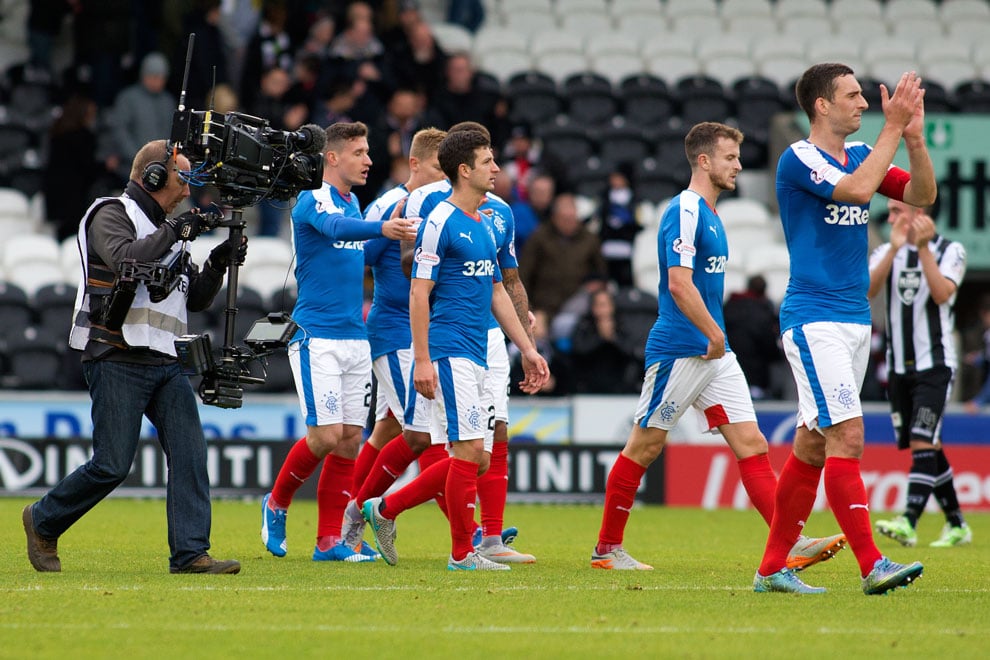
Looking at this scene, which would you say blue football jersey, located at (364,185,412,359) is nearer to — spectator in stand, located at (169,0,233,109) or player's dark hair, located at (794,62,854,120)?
player's dark hair, located at (794,62,854,120)

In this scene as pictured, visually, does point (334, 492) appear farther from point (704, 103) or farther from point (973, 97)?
point (973, 97)

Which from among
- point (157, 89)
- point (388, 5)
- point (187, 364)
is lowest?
point (187, 364)

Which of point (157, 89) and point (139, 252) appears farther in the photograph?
point (157, 89)

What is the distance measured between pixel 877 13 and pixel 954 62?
1743mm

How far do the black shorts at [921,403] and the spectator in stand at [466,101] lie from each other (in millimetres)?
8105

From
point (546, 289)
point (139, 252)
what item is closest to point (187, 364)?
point (139, 252)

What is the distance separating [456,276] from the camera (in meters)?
8.66

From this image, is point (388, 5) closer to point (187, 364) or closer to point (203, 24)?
point (203, 24)

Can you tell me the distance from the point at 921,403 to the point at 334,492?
456 centimetres

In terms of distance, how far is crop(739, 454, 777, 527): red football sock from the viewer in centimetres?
855

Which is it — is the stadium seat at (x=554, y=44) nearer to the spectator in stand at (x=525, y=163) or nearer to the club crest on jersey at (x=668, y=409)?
the spectator in stand at (x=525, y=163)

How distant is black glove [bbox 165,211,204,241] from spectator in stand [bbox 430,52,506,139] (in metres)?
10.9

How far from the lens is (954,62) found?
21734 mm

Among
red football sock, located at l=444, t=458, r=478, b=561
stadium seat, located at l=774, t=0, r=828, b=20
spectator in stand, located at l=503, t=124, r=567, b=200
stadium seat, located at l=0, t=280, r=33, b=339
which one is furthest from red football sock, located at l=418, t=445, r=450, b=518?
stadium seat, located at l=774, t=0, r=828, b=20
